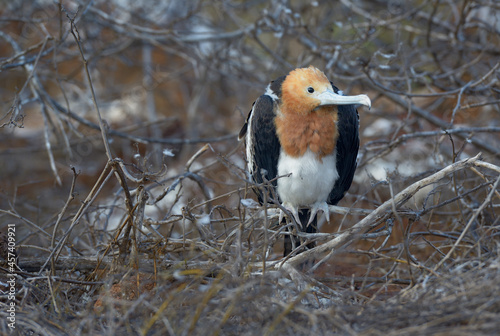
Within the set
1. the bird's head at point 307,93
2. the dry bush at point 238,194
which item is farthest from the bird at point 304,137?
the dry bush at point 238,194

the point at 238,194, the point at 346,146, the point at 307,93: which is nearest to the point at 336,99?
the point at 307,93

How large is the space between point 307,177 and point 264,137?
0.27 m

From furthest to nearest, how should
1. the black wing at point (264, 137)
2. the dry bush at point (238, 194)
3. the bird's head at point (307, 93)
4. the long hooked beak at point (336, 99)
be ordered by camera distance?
the black wing at point (264, 137) < the bird's head at point (307, 93) < the long hooked beak at point (336, 99) < the dry bush at point (238, 194)

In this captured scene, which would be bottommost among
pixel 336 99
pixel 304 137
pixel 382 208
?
pixel 382 208

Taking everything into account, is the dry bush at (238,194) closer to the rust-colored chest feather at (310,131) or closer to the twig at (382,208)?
the twig at (382,208)

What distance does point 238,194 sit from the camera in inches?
78.3

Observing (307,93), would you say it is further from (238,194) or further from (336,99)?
(238,194)

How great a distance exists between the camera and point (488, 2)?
3385 millimetres

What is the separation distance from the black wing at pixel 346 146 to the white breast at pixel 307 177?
0.14ft

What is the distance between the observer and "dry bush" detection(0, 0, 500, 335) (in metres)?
1.67

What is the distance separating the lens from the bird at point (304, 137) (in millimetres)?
2426

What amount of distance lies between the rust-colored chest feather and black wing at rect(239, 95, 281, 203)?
6cm

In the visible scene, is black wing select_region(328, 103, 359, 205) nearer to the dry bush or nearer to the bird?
the bird

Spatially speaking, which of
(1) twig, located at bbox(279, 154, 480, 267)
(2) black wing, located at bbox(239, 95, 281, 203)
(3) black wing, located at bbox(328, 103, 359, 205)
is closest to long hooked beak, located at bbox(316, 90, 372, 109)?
(3) black wing, located at bbox(328, 103, 359, 205)
